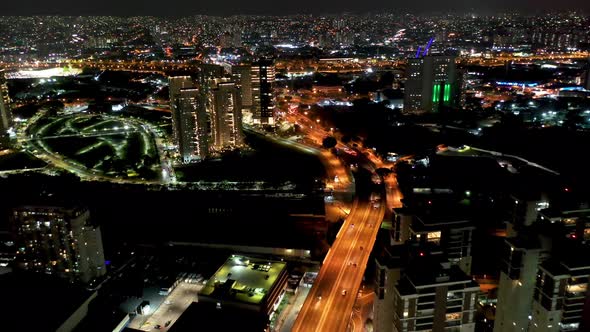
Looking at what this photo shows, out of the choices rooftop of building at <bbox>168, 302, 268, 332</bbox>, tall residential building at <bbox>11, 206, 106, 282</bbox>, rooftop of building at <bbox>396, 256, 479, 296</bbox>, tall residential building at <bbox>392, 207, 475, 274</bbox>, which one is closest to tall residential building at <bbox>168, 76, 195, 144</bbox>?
tall residential building at <bbox>11, 206, 106, 282</bbox>

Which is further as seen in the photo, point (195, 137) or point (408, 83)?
point (408, 83)

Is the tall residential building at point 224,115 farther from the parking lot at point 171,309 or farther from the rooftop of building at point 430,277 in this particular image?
the rooftop of building at point 430,277

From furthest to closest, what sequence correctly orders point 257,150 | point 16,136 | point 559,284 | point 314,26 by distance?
point 314,26 → point 16,136 → point 257,150 → point 559,284

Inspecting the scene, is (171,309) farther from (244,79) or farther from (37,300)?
(244,79)

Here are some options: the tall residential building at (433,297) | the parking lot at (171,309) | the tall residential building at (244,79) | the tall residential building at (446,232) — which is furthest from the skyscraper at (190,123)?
the tall residential building at (433,297)

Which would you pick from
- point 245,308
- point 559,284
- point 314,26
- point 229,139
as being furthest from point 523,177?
point 314,26

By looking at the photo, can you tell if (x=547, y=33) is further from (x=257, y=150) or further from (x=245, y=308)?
(x=245, y=308)
